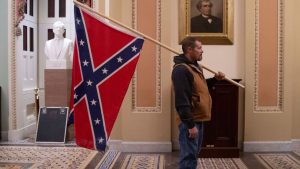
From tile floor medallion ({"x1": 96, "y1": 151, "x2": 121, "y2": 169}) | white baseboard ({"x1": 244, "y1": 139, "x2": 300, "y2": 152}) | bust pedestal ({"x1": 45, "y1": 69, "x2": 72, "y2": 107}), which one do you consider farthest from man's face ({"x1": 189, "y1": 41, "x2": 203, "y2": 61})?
bust pedestal ({"x1": 45, "y1": 69, "x2": 72, "y2": 107})

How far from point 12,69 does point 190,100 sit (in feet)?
13.9

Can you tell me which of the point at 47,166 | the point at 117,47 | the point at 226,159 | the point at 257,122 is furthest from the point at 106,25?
the point at 257,122

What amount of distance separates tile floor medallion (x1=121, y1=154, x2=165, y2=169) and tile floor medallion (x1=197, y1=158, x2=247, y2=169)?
52cm

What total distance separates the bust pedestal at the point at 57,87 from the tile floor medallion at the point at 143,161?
182 centimetres

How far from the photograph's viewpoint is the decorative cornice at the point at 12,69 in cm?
660

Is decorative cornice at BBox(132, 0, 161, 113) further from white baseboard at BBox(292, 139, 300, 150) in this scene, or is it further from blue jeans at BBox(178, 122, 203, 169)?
blue jeans at BBox(178, 122, 203, 169)

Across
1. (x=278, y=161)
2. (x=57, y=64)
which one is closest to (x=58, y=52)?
(x=57, y=64)

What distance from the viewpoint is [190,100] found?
331 centimetres

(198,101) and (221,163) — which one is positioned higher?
(198,101)

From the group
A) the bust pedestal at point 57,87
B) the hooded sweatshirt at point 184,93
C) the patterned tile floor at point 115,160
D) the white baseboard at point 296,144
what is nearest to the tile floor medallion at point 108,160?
the patterned tile floor at point 115,160

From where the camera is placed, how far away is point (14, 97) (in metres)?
6.73

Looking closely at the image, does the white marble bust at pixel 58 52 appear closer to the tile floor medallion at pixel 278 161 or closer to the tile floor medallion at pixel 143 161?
the tile floor medallion at pixel 143 161

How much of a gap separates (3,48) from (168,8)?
2.80 metres

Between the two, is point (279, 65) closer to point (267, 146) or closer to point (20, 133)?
point (267, 146)
